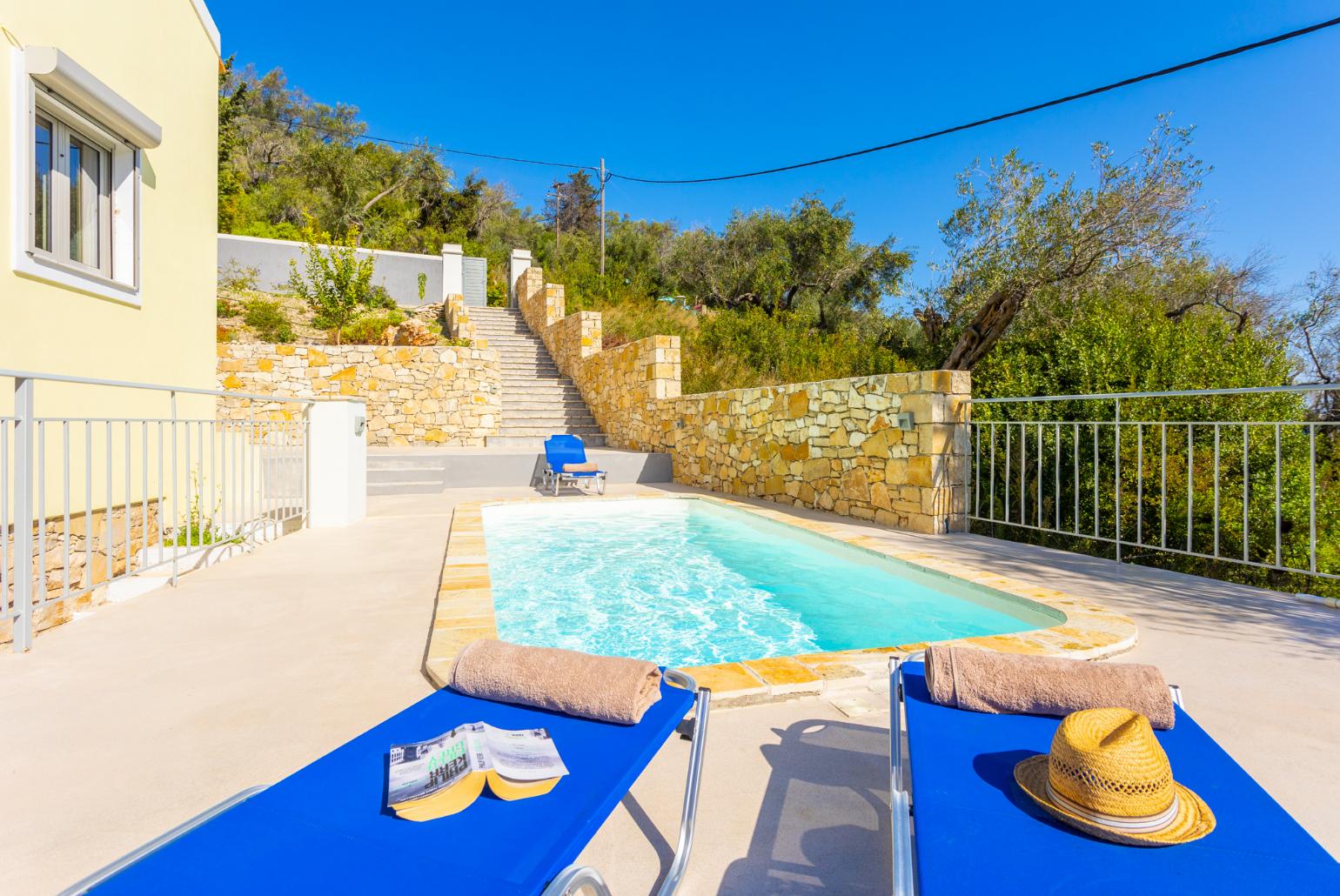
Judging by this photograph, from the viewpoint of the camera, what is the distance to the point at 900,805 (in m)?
1.36

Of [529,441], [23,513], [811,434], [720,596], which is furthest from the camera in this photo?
[529,441]

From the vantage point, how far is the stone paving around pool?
8.22ft

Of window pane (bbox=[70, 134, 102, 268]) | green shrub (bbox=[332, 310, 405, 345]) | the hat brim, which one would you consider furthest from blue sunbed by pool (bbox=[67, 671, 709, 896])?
green shrub (bbox=[332, 310, 405, 345])

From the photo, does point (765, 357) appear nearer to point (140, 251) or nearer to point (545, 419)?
point (545, 419)

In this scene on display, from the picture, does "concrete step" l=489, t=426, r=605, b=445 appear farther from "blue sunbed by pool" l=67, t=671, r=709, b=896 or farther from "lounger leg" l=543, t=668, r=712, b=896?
"blue sunbed by pool" l=67, t=671, r=709, b=896

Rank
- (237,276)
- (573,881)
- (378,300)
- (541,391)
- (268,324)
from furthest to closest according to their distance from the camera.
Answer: (237,276), (378,300), (541,391), (268,324), (573,881)

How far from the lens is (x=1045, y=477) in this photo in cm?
702

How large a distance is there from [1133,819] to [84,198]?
634cm

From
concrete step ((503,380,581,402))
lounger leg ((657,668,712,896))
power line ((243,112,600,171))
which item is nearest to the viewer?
lounger leg ((657,668,712,896))

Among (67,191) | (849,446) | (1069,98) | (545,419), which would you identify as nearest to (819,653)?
(849,446)

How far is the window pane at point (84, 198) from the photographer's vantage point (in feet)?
14.7

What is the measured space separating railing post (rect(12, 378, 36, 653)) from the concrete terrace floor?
0.48 feet

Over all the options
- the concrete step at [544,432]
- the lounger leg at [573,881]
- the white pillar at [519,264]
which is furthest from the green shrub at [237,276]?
the lounger leg at [573,881]

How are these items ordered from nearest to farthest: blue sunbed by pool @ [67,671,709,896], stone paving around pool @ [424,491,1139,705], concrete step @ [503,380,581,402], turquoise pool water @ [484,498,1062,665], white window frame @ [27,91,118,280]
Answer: blue sunbed by pool @ [67,671,709,896] → stone paving around pool @ [424,491,1139,705] → turquoise pool water @ [484,498,1062,665] → white window frame @ [27,91,118,280] → concrete step @ [503,380,581,402]
